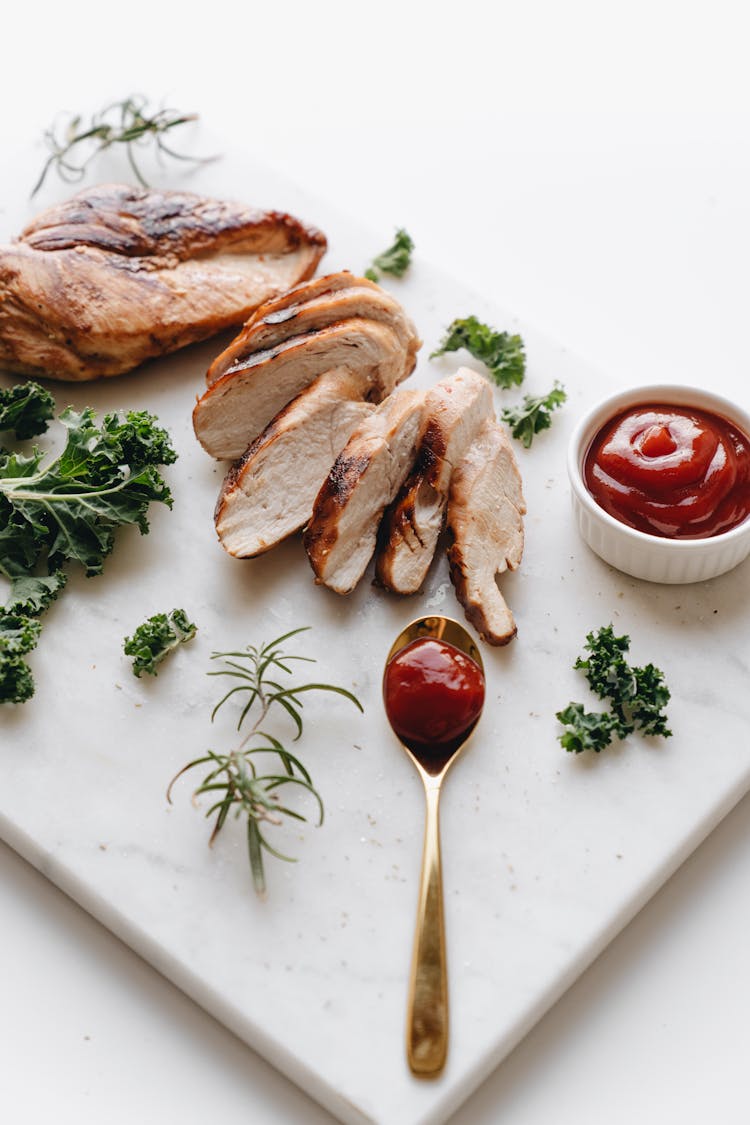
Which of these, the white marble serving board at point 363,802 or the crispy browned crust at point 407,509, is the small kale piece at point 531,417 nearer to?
the white marble serving board at point 363,802

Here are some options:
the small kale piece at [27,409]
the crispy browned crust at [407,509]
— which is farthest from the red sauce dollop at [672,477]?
the small kale piece at [27,409]

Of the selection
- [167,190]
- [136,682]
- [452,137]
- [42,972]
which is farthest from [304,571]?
[452,137]

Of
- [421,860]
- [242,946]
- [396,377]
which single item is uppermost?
[396,377]

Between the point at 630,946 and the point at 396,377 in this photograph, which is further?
the point at 396,377

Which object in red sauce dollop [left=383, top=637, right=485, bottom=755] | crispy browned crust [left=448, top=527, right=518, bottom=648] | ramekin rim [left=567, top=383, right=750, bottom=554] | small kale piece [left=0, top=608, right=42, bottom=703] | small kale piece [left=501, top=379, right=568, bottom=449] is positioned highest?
ramekin rim [left=567, top=383, right=750, bottom=554]

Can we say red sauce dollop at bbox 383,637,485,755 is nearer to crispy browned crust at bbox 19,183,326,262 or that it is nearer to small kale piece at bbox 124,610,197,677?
small kale piece at bbox 124,610,197,677

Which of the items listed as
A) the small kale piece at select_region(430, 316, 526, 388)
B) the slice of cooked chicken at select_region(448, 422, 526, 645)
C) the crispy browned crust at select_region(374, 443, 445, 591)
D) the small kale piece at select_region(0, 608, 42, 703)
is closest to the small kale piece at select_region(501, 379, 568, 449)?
the small kale piece at select_region(430, 316, 526, 388)

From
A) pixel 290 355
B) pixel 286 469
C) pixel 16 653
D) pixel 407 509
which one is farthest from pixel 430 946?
pixel 290 355

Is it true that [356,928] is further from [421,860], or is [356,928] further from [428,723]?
[428,723]
